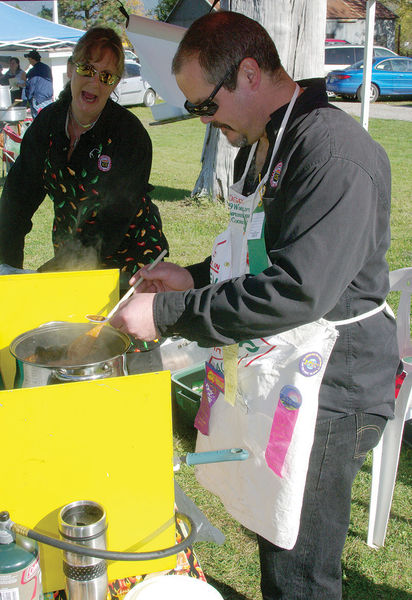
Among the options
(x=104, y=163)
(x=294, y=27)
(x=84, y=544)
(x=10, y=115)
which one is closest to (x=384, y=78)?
(x=10, y=115)

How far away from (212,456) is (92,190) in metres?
1.24

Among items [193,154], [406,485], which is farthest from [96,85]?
[193,154]

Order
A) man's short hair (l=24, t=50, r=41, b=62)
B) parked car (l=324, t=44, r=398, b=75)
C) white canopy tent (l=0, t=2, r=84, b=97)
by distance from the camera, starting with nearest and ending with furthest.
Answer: white canopy tent (l=0, t=2, r=84, b=97) → man's short hair (l=24, t=50, r=41, b=62) → parked car (l=324, t=44, r=398, b=75)

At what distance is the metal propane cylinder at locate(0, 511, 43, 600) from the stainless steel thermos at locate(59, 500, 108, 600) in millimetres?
56

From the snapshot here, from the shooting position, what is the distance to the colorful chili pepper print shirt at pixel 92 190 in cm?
216

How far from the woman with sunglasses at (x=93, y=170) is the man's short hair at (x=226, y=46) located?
886 millimetres

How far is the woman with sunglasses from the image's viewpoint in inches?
84.5

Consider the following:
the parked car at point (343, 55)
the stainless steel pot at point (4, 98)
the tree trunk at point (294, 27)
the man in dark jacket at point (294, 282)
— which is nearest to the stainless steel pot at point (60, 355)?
the man in dark jacket at point (294, 282)

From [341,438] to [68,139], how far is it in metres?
1.51

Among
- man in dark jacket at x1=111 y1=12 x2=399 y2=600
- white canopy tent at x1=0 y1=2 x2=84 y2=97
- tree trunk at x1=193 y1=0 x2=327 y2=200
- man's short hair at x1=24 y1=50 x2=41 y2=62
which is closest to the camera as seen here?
man in dark jacket at x1=111 y1=12 x2=399 y2=600

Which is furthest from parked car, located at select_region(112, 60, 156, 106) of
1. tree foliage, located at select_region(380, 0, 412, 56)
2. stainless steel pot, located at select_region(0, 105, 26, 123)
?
tree foliage, located at select_region(380, 0, 412, 56)

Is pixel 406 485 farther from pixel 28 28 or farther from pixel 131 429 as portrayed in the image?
pixel 28 28

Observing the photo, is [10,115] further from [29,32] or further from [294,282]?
[294,282]

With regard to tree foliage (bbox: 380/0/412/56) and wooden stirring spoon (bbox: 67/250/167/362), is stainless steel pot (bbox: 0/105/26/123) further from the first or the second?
tree foliage (bbox: 380/0/412/56)
